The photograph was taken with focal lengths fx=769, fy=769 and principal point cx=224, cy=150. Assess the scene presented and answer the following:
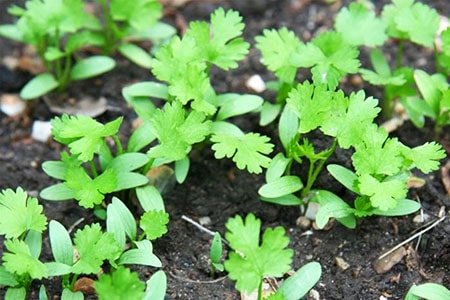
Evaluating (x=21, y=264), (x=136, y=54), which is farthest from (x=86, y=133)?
(x=136, y=54)

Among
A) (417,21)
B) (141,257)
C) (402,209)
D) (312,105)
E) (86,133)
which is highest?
(417,21)

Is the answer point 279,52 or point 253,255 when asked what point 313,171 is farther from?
point 253,255

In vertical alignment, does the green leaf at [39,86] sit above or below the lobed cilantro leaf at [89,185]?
below

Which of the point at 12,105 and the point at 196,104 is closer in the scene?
the point at 196,104

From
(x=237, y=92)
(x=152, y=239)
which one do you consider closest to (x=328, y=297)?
(x=152, y=239)

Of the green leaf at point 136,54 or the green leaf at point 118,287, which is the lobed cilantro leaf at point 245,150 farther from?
the green leaf at point 136,54

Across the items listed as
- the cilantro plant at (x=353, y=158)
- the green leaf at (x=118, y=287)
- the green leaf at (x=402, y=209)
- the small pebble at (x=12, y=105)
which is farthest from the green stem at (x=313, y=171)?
the small pebble at (x=12, y=105)
